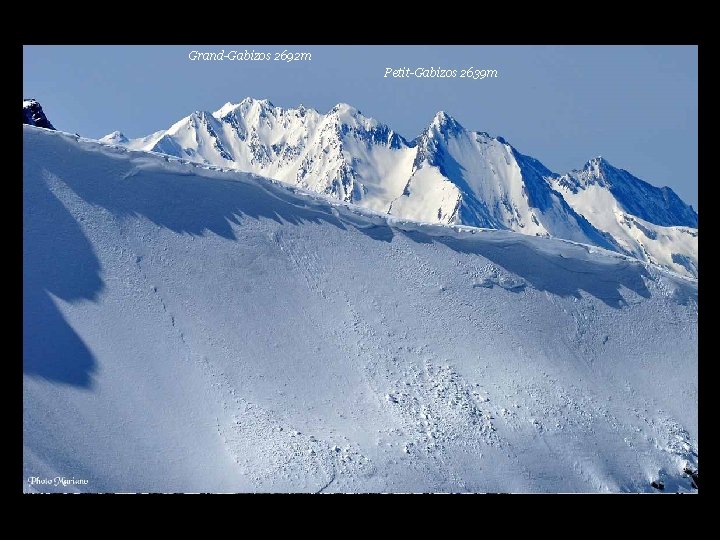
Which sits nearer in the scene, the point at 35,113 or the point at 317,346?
the point at 317,346

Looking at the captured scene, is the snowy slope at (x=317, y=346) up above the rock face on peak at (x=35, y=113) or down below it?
below

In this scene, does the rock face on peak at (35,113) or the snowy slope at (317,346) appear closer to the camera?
the snowy slope at (317,346)

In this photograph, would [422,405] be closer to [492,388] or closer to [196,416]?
[492,388]

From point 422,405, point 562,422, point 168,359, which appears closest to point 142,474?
point 168,359

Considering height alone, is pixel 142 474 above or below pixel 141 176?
below

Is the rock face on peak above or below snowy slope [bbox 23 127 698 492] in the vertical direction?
above

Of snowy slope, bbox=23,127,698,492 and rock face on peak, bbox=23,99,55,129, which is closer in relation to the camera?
snowy slope, bbox=23,127,698,492

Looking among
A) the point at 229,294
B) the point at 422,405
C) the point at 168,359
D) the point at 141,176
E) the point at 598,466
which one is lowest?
the point at 598,466

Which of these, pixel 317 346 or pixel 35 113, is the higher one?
pixel 35 113
